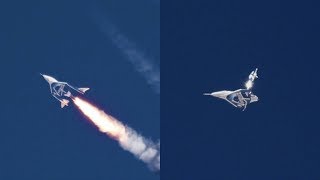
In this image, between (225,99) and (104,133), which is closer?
(225,99)

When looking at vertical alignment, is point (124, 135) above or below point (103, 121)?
below

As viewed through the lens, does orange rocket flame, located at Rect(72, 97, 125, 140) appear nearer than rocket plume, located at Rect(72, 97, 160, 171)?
No

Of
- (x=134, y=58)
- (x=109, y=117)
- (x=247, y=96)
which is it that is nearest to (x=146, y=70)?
(x=134, y=58)

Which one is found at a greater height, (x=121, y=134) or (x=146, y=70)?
(x=146, y=70)

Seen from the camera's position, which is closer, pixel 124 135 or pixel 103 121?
pixel 124 135

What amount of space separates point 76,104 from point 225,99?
5.19 metres

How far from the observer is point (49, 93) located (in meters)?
21.6

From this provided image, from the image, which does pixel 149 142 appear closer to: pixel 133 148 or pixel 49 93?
pixel 133 148

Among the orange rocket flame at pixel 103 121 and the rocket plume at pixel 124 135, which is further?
the orange rocket flame at pixel 103 121

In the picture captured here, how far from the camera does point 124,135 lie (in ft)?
69.8

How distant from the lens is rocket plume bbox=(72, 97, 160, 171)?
21105mm

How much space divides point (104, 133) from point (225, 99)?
4.37 m

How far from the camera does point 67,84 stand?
2153 centimetres

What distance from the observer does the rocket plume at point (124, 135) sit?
21.1 metres
